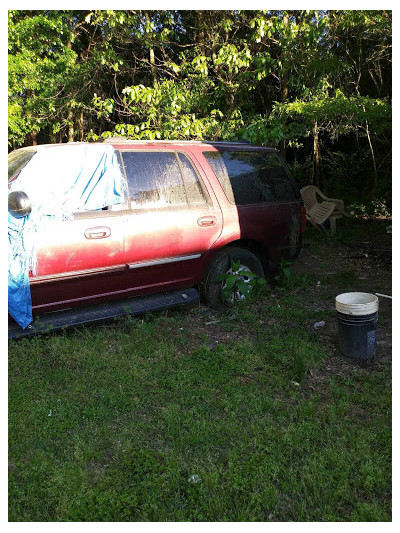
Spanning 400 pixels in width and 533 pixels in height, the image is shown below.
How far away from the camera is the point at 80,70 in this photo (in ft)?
34.7

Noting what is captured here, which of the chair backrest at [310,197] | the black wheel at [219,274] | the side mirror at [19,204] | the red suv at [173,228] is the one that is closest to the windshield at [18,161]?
the red suv at [173,228]

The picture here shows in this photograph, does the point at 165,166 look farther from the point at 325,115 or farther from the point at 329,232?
the point at 329,232

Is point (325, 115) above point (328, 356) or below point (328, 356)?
above

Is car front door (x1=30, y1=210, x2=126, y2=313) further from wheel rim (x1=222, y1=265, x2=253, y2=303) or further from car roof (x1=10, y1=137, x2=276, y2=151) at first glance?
wheel rim (x1=222, y1=265, x2=253, y2=303)

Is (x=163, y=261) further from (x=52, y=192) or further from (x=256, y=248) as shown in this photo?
Answer: (x=256, y=248)

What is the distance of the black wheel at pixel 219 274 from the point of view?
526 centimetres

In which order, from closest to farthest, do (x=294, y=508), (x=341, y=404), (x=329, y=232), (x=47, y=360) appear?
1. (x=294, y=508)
2. (x=341, y=404)
3. (x=47, y=360)
4. (x=329, y=232)

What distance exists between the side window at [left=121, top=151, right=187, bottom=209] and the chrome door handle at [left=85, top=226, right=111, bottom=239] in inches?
16.0

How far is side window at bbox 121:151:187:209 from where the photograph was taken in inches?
183

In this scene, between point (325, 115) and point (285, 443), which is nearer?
point (285, 443)

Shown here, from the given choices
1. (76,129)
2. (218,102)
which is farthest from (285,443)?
(76,129)

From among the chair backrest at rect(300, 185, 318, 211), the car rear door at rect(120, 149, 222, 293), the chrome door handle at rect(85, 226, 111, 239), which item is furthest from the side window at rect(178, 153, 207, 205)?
the chair backrest at rect(300, 185, 318, 211)

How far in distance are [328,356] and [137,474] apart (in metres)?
2.18

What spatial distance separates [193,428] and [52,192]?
251 cm
